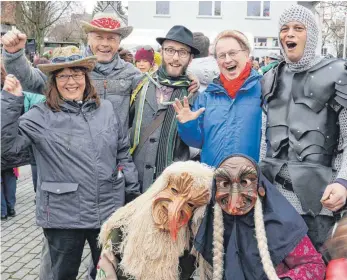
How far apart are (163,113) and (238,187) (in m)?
1.24

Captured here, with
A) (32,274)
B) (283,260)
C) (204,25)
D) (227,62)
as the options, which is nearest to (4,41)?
(227,62)

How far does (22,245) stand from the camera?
508cm

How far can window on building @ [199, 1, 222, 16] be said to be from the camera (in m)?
24.2

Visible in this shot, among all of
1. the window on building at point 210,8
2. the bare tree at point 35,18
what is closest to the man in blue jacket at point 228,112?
the window on building at point 210,8

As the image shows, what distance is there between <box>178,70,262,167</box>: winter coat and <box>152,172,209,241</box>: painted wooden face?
51 centimetres

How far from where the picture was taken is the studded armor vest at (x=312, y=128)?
7.96 feet

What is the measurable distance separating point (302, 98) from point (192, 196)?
0.79m

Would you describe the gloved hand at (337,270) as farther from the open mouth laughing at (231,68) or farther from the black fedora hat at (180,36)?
the black fedora hat at (180,36)

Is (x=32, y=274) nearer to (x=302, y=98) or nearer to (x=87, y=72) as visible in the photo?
(x=87, y=72)

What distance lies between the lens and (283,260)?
2.19 metres

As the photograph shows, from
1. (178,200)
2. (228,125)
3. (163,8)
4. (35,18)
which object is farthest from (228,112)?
(35,18)

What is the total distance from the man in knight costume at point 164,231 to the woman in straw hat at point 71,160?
574mm

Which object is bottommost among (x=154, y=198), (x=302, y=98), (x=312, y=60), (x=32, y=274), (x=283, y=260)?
(x=32, y=274)

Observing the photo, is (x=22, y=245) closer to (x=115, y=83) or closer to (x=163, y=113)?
(x=115, y=83)
